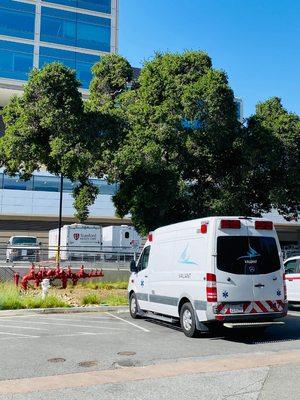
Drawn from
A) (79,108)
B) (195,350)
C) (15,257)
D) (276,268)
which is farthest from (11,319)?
(15,257)

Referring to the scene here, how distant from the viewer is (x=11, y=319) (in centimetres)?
1381

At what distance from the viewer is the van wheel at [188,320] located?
35.0 ft

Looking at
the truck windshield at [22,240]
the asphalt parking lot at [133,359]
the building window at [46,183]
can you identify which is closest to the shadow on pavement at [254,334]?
the asphalt parking lot at [133,359]

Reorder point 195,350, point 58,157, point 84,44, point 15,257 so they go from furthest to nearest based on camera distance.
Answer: point 84,44, point 15,257, point 58,157, point 195,350

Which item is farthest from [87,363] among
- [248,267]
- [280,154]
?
[280,154]

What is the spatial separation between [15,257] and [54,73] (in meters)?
12.2

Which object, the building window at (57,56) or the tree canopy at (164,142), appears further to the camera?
the building window at (57,56)

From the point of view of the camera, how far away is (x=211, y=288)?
10.2 meters

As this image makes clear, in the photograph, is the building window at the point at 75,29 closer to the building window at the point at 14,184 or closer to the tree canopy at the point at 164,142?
the building window at the point at 14,184

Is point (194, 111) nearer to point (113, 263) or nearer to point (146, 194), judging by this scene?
point (146, 194)

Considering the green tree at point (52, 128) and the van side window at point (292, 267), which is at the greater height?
the green tree at point (52, 128)

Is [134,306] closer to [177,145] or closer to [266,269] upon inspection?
[266,269]

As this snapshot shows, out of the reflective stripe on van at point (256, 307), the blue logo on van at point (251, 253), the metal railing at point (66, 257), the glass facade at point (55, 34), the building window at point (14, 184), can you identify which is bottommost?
the reflective stripe on van at point (256, 307)

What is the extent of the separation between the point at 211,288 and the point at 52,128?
10822 mm
